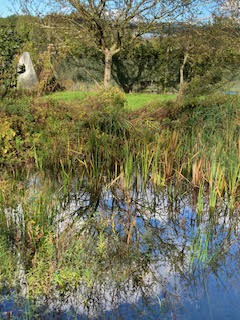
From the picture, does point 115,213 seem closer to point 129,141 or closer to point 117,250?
point 117,250

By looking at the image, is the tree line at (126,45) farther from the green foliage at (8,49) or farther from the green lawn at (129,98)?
the green lawn at (129,98)

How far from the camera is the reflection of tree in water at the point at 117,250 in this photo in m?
3.02

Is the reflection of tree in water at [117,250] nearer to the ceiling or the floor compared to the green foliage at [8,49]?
nearer to the floor

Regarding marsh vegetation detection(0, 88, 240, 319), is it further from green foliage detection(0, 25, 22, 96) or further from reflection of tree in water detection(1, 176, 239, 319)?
green foliage detection(0, 25, 22, 96)

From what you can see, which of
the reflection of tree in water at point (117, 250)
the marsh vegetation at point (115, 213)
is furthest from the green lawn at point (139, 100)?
the reflection of tree in water at point (117, 250)

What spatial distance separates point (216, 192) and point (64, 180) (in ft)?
5.81

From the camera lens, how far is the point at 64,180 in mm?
5324

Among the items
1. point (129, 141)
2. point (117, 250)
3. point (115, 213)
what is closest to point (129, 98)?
point (129, 141)

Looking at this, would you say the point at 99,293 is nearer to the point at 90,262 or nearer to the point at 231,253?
the point at 90,262

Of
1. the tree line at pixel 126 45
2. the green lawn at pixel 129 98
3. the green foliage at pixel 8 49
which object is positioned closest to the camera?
the green lawn at pixel 129 98

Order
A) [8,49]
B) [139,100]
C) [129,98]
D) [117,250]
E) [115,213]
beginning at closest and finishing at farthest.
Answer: [117,250] → [115,213] → [139,100] → [129,98] → [8,49]

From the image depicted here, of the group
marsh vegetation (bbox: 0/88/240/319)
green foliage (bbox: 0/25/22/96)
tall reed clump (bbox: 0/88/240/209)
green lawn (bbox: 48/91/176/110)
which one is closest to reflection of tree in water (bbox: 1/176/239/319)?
marsh vegetation (bbox: 0/88/240/319)

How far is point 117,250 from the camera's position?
368 cm

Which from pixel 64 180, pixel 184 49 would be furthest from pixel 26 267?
pixel 184 49
